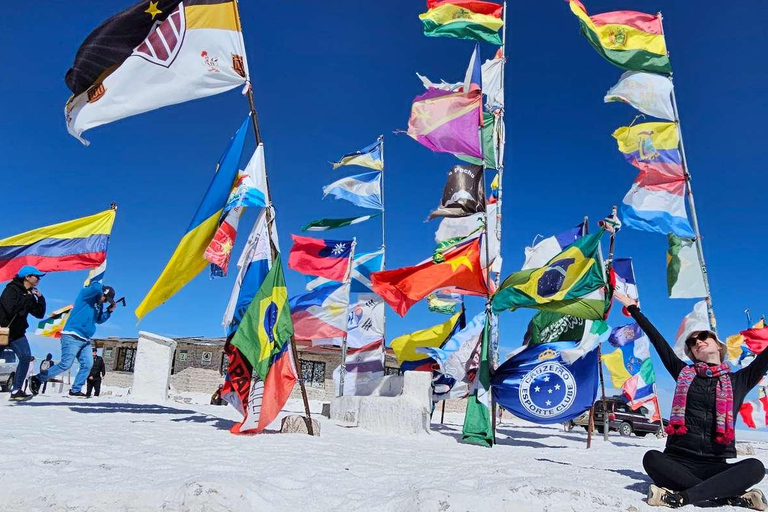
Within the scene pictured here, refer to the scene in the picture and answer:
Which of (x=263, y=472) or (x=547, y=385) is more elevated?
(x=547, y=385)

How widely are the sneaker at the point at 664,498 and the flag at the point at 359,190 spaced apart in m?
12.7

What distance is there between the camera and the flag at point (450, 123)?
8.94 metres

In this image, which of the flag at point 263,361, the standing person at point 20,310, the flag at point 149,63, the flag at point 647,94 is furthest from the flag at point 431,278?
the standing person at point 20,310

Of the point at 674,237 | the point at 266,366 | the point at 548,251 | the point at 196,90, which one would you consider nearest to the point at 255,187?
the point at 196,90

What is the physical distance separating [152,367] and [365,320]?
5.56 meters

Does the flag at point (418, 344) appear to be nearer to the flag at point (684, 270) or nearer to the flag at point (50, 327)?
the flag at point (684, 270)

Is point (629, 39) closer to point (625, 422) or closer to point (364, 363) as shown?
point (364, 363)

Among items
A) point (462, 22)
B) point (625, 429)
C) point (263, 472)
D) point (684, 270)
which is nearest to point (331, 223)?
point (462, 22)

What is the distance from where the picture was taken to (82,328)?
8.45 m

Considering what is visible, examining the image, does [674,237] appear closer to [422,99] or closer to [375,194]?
[422,99]

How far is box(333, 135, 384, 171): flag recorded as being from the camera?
1584 centimetres

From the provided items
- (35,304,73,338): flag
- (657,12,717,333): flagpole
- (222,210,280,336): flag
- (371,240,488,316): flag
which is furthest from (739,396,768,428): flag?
(35,304,73,338): flag

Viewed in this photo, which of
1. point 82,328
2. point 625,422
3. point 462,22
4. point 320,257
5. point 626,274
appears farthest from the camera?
point 625,422

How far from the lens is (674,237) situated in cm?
888
